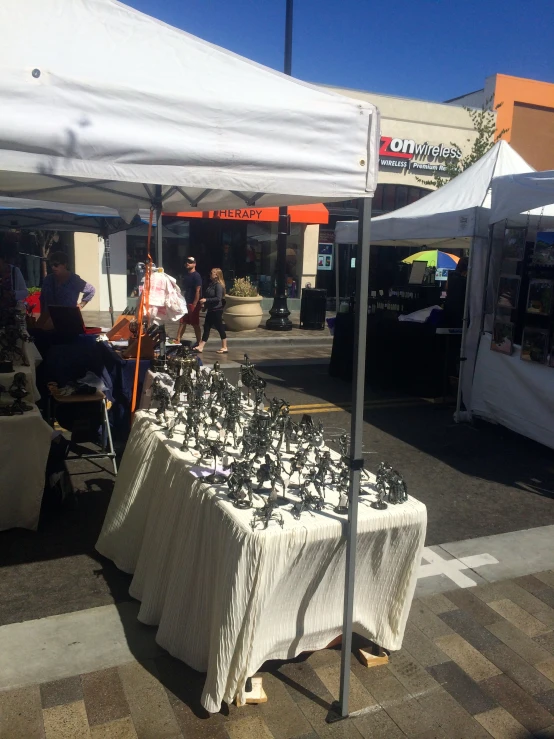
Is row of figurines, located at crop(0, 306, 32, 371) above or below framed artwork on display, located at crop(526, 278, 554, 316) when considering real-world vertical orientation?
below

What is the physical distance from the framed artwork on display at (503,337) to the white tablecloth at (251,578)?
421 centimetres

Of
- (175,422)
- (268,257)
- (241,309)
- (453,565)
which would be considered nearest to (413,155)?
(268,257)

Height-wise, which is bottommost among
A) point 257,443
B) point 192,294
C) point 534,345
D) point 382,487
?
point 382,487

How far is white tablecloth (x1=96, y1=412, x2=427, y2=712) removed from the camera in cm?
236

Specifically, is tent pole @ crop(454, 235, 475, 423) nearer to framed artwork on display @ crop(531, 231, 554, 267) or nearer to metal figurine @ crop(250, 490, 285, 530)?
framed artwork on display @ crop(531, 231, 554, 267)

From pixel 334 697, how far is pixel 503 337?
4.82m

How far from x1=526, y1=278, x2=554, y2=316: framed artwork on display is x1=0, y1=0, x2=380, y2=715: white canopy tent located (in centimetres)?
418

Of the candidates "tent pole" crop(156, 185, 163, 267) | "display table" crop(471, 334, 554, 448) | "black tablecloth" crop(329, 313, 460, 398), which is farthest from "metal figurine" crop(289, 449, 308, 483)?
"black tablecloth" crop(329, 313, 460, 398)

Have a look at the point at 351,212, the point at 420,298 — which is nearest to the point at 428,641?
the point at 420,298

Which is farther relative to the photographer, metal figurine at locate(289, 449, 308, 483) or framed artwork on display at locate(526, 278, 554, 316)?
framed artwork on display at locate(526, 278, 554, 316)

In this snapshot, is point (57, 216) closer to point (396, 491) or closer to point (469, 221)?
point (469, 221)

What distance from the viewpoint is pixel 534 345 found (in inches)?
238

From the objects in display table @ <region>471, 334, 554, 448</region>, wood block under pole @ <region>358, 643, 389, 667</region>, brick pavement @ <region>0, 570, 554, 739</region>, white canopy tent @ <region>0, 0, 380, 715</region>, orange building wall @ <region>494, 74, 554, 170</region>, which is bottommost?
brick pavement @ <region>0, 570, 554, 739</region>

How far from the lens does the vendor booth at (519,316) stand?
589 cm
